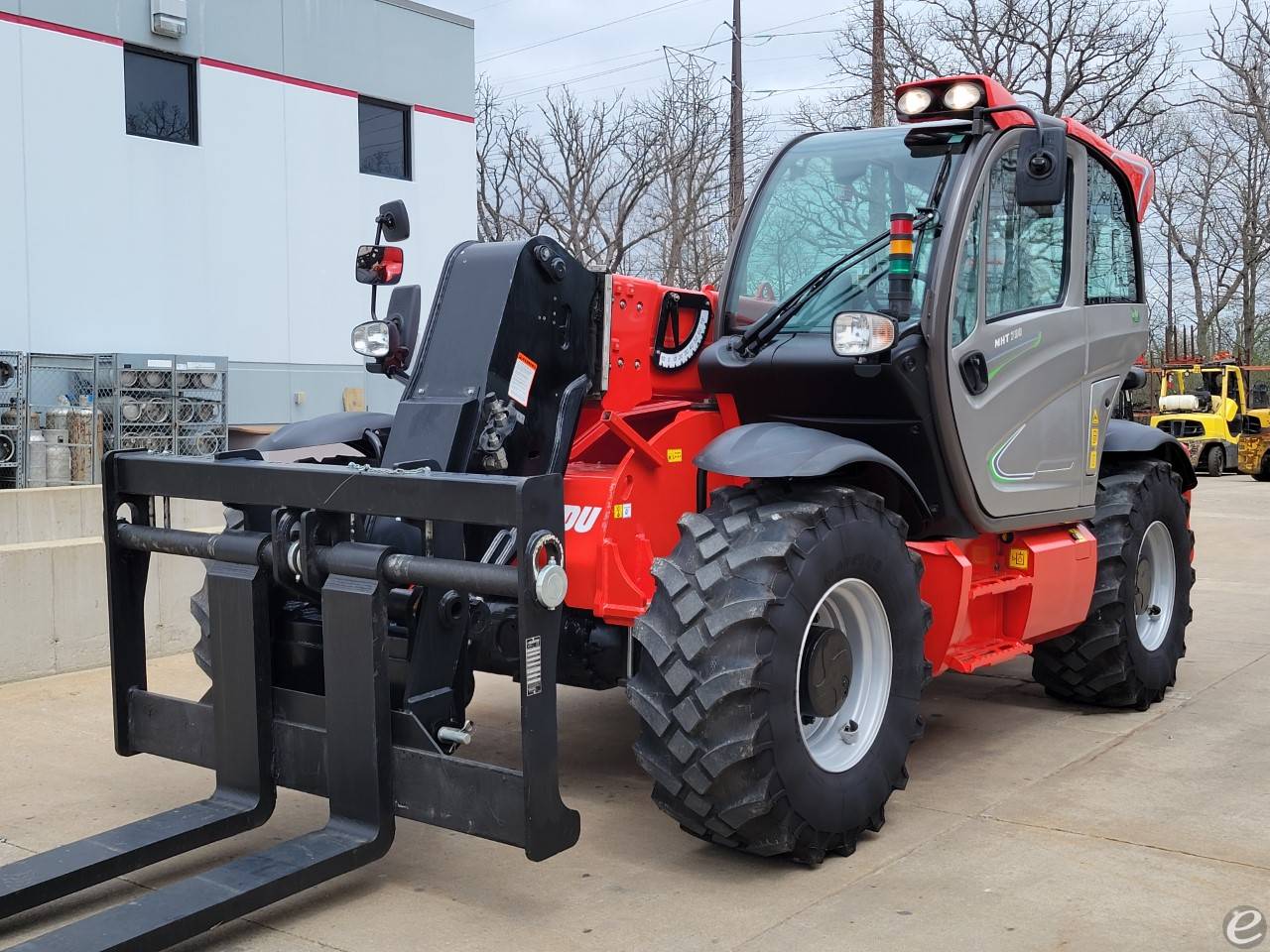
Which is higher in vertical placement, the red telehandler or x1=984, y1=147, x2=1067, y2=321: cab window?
x1=984, y1=147, x2=1067, y2=321: cab window

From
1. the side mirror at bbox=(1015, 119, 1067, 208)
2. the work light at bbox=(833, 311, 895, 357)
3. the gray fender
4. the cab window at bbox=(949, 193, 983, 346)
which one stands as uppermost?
the side mirror at bbox=(1015, 119, 1067, 208)

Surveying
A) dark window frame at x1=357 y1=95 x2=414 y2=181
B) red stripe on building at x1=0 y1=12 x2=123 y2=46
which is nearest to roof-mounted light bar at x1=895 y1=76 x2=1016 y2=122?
red stripe on building at x1=0 y1=12 x2=123 y2=46

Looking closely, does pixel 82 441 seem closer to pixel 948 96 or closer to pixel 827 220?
pixel 827 220

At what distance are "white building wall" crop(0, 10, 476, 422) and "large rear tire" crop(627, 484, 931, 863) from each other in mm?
12956

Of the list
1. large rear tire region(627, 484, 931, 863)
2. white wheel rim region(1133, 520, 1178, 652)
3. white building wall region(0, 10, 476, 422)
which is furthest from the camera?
white building wall region(0, 10, 476, 422)

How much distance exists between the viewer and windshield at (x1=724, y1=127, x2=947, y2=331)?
17.0 ft

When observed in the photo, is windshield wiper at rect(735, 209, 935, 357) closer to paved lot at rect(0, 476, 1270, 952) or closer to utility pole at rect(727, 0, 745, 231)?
paved lot at rect(0, 476, 1270, 952)

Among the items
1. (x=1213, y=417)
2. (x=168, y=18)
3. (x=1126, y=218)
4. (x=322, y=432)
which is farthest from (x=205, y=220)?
(x=1213, y=417)

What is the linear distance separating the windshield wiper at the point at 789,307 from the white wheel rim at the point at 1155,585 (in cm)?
255

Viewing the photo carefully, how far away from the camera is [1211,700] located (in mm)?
6777

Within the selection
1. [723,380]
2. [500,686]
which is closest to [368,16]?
[500,686]

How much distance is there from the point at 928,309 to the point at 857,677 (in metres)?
1.41

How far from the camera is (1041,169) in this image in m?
4.90

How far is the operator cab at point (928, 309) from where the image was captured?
4941 millimetres
